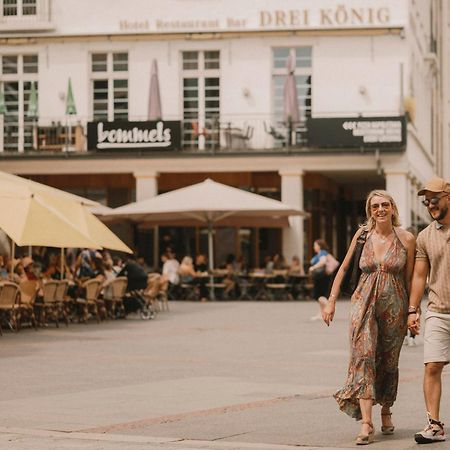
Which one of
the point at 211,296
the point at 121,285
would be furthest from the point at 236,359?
the point at 211,296

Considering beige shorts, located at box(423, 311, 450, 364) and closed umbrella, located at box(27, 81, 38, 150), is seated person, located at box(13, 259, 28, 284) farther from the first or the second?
beige shorts, located at box(423, 311, 450, 364)

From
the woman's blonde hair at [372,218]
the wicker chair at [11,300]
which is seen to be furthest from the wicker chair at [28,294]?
the woman's blonde hair at [372,218]

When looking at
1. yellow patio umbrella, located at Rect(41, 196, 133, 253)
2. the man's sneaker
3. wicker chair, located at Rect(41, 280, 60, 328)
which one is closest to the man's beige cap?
the man's sneaker

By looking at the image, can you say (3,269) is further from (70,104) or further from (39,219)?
(70,104)

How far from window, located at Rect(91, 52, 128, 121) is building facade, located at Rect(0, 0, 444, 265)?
0.11ft

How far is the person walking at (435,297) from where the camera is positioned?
9.33 m

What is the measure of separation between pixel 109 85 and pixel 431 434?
1402 inches

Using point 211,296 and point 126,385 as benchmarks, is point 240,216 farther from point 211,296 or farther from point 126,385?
point 126,385

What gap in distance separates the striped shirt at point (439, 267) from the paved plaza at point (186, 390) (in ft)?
3.34

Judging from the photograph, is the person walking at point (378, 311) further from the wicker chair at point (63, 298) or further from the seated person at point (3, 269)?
the seated person at point (3, 269)

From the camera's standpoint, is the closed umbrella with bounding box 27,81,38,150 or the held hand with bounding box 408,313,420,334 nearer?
the held hand with bounding box 408,313,420,334

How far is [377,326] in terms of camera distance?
9.62 m

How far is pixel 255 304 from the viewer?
3484cm

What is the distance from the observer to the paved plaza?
975 centimetres
